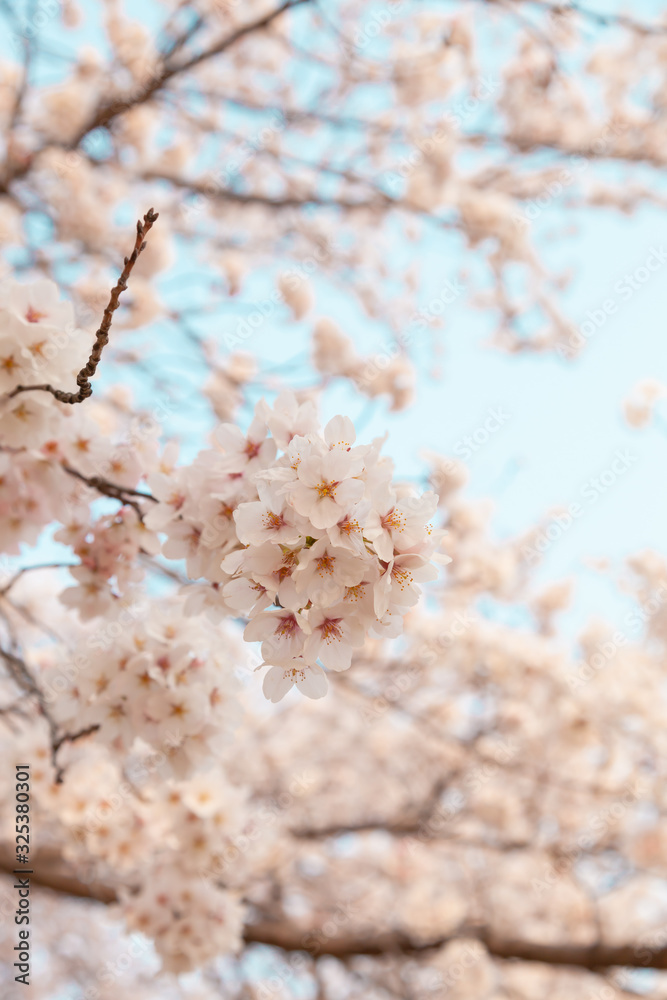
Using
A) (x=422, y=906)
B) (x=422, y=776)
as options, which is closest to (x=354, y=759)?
(x=422, y=776)

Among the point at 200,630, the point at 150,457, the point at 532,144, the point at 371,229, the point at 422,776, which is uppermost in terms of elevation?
the point at 371,229

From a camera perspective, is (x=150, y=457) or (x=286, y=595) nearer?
(x=286, y=595)

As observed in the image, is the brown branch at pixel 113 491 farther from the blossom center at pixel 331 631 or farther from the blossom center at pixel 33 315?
the blossom center at pixel 331 631

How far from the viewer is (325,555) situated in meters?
1.07

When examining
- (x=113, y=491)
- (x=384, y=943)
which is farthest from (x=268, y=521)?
(x=384, y=943)

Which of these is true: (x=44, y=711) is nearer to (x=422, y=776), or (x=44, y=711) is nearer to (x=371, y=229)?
(x=371, y=229)

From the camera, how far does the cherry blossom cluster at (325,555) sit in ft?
3.43

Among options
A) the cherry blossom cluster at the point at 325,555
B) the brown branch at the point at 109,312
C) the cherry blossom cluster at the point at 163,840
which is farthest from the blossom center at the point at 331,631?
the cherry blossom cluster at the point at 163,840

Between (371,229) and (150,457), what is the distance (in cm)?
462

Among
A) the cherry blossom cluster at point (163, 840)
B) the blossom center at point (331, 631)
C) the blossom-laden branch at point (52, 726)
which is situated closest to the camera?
the blossom center at point (331, 631)

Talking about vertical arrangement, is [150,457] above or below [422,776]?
below

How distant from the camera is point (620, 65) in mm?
5434

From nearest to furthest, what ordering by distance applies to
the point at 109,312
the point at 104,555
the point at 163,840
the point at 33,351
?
the point at 109,312 → the point at 33,351 → the point at 104,555 → the point at 163,840

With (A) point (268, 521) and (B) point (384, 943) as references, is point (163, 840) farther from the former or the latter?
(A) point (268, 521)
